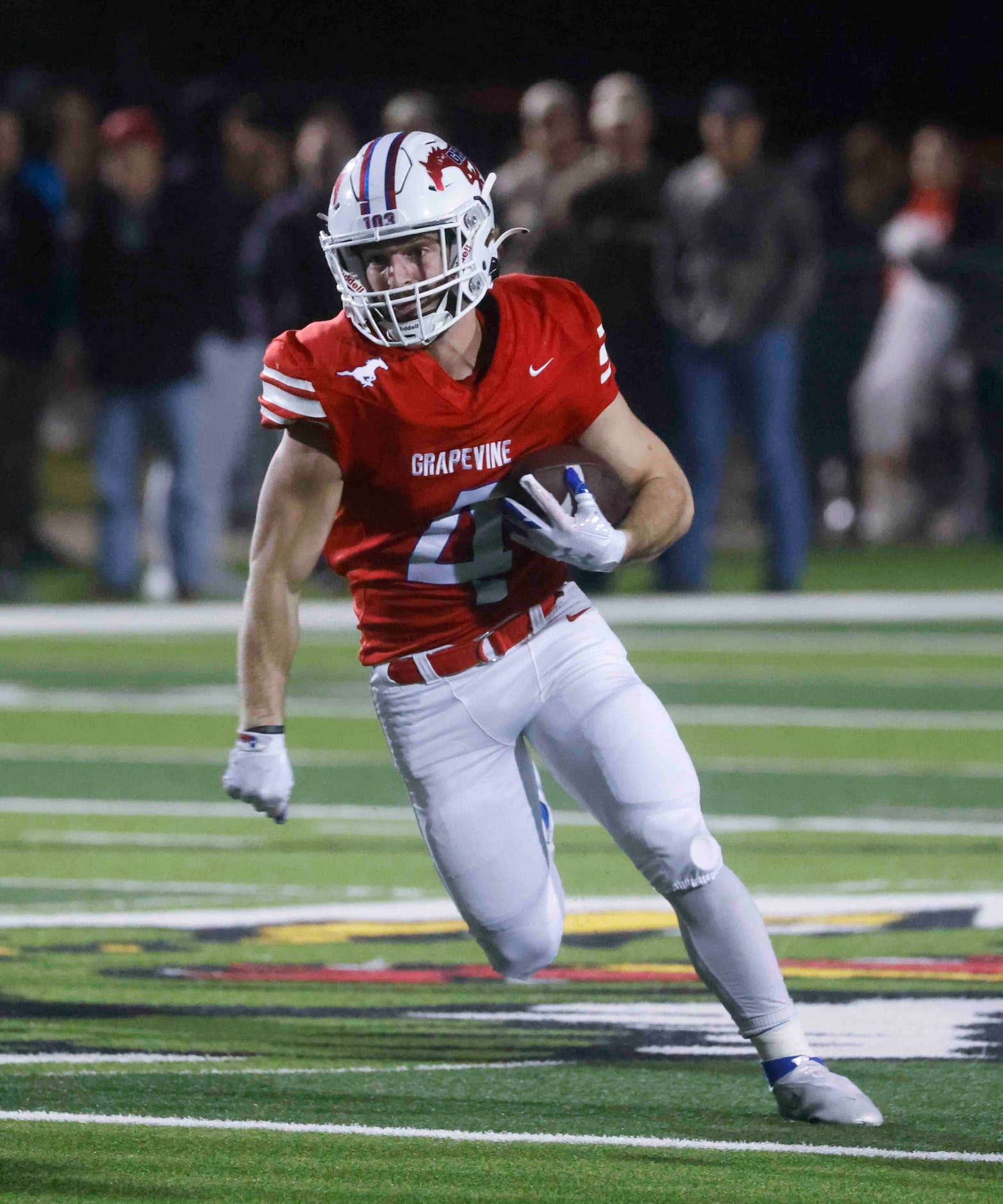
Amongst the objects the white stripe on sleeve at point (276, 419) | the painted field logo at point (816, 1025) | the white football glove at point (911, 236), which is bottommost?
the painted field logo at point (816, 1025)

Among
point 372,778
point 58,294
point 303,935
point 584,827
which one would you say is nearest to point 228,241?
point 58,294

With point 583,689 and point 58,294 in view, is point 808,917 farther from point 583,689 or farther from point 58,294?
point 58,294

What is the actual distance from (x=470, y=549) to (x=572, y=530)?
0.38m

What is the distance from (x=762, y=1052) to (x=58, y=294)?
1006 cm

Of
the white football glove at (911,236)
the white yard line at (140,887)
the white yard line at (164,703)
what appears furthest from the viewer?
the white football glove at (911,236)

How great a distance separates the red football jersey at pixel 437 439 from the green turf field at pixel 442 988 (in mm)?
874

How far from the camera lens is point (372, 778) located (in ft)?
30.8

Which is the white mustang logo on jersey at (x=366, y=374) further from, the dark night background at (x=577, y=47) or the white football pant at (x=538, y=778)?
the dark night background at (x=577, y=47)

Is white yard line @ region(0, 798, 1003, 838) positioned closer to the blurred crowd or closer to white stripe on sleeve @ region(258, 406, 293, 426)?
white stripe on sleeve @ region(258, 406, 293, 426)

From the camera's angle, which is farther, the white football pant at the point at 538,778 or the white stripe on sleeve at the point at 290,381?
the white stripe on sleeve at the point at 290,381

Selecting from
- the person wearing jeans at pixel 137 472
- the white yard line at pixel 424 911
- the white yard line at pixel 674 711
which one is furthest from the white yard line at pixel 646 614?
the white yard line at pixel 424 911

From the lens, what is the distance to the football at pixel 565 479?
516 cm

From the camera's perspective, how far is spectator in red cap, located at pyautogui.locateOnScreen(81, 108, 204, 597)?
13828 mm

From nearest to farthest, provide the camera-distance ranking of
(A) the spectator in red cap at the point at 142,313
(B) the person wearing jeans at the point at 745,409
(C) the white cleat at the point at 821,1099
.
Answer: (C) the white cleat at the point at 821,1099
(A) the spectator in red cap at the point at 142,313
(B) the person wearing jeans at the point at 745,409
